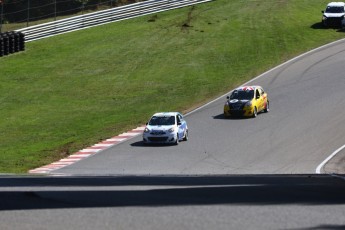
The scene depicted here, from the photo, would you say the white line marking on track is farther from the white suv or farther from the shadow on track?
the white suv

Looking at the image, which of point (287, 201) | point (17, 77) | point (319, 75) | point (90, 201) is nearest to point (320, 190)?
point (287, 201)

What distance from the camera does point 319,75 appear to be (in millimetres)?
50812

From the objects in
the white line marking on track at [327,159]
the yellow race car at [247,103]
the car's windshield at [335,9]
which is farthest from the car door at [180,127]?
the car's windshield at [335,9]

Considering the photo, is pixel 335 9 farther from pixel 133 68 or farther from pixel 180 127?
pixel 180 127

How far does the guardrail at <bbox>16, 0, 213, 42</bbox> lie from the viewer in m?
62.5

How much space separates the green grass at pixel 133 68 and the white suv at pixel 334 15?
2.65 feet

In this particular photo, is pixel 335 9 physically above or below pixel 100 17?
above

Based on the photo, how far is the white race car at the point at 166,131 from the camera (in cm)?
3688

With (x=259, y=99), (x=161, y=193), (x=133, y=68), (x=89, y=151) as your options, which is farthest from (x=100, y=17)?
(x=161, y=193)

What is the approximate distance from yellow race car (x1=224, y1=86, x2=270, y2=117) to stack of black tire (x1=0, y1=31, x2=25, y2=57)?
63.8 ft

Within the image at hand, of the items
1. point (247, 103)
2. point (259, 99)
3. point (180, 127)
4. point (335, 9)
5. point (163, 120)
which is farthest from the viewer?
point (335, 9)

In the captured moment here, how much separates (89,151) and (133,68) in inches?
779

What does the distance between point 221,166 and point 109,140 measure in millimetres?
7790

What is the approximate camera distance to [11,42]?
190ft
